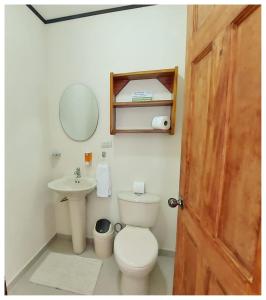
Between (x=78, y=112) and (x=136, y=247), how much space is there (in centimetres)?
144

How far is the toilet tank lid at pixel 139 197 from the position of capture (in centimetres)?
160

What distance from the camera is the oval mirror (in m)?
1.78

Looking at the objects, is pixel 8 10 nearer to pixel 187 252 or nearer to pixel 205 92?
pixel 205 92

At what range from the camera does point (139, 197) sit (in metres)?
1.64

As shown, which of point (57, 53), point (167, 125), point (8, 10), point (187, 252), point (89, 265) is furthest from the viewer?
point (57, 53)

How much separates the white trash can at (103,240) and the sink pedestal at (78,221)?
0.16 metres

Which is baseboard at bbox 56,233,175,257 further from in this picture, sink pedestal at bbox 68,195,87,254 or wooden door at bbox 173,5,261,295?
wooden door at bbox 173,5,261,295

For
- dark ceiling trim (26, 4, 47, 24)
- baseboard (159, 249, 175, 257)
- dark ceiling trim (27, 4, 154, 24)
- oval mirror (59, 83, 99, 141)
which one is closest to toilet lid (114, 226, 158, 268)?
baseboard (159, 249, 175, 257)

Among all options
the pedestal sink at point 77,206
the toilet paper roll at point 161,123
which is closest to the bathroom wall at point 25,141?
the pedestal sink at point 77,206

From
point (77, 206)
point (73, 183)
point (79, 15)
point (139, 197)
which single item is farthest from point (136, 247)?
point (79, 15)

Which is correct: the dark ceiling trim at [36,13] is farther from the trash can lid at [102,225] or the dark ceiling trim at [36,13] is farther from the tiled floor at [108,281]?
the tiled floor at [108,281]

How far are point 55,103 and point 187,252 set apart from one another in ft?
6.10

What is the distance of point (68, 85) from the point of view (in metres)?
1.82
